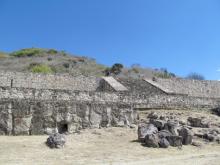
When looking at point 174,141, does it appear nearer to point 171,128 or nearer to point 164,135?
→ point 164,135

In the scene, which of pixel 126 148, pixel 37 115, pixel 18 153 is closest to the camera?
pixel 18 153

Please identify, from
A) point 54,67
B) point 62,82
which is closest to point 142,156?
point 62,82

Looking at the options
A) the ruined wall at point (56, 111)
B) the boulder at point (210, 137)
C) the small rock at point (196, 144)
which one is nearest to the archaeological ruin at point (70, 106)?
the ruined wall at point (56, 111)

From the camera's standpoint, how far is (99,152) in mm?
13438

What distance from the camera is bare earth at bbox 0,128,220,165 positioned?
476 inches

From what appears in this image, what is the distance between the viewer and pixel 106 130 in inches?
676

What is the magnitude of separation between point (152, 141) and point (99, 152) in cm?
237

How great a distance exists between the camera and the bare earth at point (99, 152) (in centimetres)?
1210

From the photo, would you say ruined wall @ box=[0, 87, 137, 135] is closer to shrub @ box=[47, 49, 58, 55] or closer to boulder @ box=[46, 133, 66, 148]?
boulder @ box=[46, 133, 66, 148]

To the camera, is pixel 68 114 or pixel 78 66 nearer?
pixel 68 114

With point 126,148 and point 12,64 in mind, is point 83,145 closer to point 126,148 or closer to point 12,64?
point 126,148

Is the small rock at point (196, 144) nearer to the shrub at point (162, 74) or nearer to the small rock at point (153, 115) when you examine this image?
the small rock at point (153, 115)

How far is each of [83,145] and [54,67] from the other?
3219 centimetres

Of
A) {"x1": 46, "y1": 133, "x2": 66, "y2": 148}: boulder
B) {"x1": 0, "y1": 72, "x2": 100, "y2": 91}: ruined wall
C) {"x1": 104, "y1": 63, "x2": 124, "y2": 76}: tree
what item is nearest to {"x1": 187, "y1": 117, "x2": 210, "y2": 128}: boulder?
{"x1": 46, "y1": 133, "x2": 66, "y2": 148}: boulder
